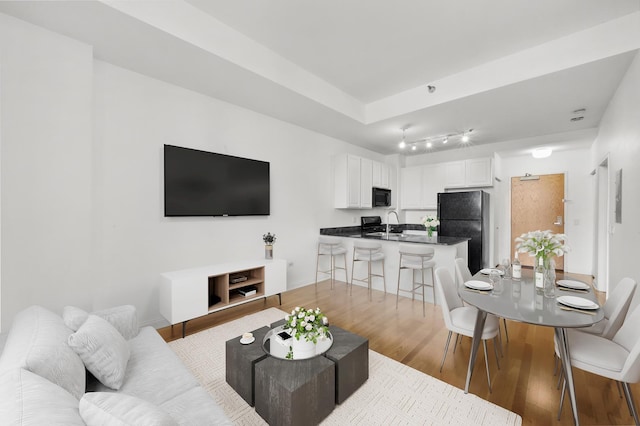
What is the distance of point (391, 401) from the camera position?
75.0 inches

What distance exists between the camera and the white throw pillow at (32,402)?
2.51 feet

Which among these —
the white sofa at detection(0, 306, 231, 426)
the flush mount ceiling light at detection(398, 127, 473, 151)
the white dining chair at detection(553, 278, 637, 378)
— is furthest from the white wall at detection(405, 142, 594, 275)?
the white sofa at detection(0, 306, 231, 426)

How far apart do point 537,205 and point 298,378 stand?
265 inches

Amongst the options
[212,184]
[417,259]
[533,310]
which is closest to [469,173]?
[417,259]

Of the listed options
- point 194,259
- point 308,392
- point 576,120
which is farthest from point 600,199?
point 194,259

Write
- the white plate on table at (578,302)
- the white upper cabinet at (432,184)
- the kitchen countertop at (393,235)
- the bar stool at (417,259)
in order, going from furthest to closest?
the white upper cabinet at (432,184) < the kitchen countertop at (393,235) < the bar stool at (417,259) < the white plate on table at (578,302)

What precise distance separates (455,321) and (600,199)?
426 cm

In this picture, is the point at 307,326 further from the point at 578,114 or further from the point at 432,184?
the point at 432,184

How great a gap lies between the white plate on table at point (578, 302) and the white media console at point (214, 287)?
286cm

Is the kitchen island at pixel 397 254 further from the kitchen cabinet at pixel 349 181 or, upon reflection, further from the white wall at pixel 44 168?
the white wall at pixel 44 168

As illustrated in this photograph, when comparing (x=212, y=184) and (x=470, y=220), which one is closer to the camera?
(x=212, y=184)

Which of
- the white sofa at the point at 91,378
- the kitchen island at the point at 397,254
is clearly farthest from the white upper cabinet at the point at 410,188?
the white sofa at the point at 91,378

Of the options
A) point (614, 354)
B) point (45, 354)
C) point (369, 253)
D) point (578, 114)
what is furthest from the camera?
point (369, 253)

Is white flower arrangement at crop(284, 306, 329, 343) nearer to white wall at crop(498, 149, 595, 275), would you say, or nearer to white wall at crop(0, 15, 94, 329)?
white wall at crop(0, 15, 94, 329)
